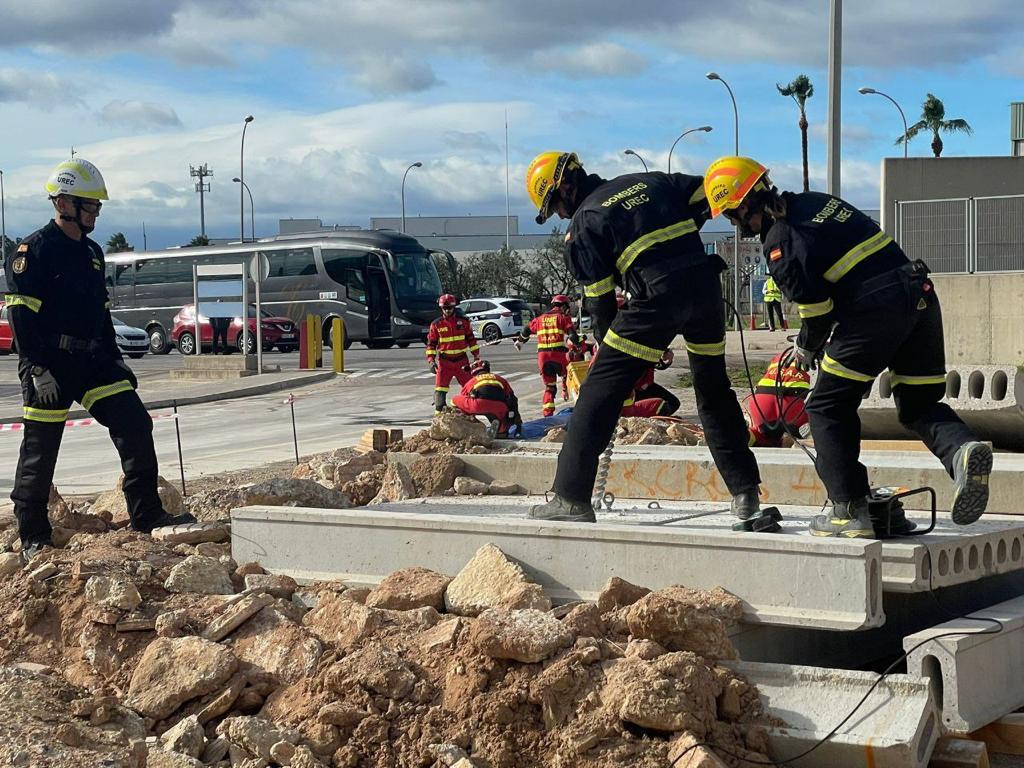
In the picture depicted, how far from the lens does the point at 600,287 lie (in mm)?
6051

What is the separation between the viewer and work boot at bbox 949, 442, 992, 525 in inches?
218

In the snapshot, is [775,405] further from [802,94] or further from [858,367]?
[802,94]

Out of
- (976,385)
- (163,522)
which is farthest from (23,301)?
(976,385)

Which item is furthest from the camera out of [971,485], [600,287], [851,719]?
[600,287]

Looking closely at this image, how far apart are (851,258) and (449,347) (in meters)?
13.1

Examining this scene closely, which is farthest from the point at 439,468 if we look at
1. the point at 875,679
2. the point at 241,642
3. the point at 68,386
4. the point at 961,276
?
the point at 961,276

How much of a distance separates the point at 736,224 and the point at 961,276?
13262 millimetres

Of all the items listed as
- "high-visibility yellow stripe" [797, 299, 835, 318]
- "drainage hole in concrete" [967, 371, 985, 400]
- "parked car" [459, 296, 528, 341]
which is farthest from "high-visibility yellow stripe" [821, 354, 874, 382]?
"parked car" [459, 296, 528, 341]

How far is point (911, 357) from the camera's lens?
597cm

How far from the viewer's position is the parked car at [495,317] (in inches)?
1785

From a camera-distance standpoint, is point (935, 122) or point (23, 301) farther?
point (935, 122)

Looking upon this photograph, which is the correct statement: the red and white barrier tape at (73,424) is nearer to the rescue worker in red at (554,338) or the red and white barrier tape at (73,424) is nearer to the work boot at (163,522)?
the rescue worker in red at (554,338)

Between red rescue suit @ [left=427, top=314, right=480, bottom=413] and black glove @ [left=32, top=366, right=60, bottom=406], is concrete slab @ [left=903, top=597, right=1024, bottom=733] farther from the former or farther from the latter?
red rescue suit @ [left=427, top=314, right=480, bottom=413]

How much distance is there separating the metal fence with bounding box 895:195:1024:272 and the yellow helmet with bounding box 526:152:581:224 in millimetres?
13531
